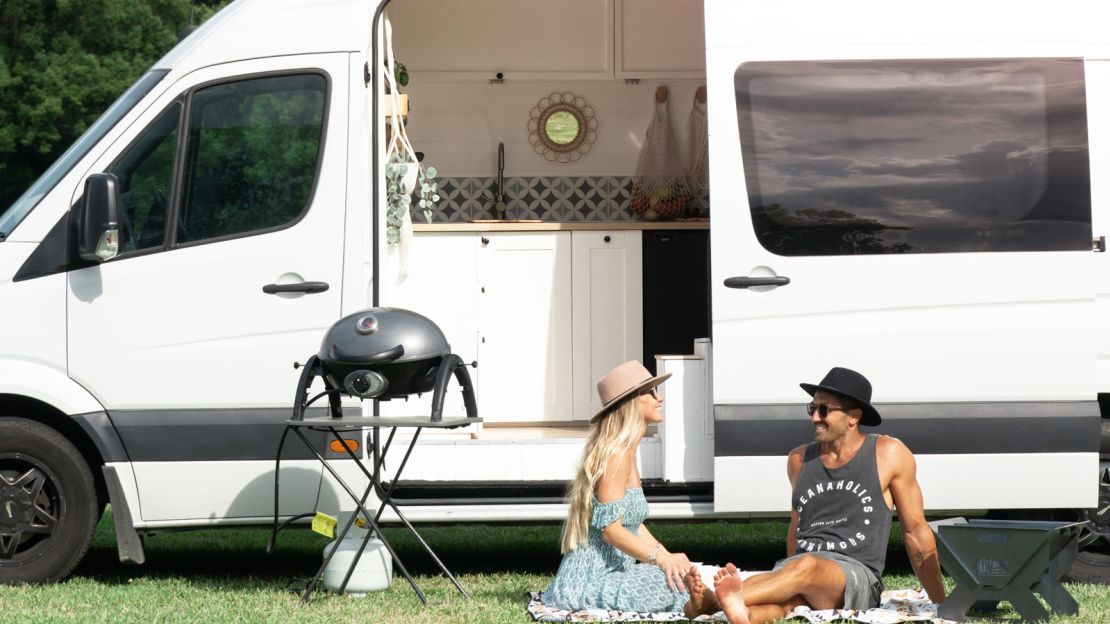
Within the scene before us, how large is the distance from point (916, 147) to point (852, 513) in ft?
5.40

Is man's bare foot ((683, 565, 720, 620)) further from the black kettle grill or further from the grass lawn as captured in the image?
the black kettle grill

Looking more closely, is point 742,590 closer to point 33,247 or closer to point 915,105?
point 915,105

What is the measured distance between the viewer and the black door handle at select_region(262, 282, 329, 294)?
580cm

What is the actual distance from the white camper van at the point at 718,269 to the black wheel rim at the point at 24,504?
12 millimetres

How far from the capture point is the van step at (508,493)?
236 inches

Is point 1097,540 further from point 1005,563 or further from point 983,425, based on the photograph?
point 1005,563

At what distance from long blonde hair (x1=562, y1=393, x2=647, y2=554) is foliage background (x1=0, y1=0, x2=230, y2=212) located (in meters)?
19.9

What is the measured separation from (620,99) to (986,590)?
14.3 feet

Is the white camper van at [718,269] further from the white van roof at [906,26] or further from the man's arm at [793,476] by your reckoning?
the man's arm at [793,476]

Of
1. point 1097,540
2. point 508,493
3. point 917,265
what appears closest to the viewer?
point 917,265

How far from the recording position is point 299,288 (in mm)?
5797

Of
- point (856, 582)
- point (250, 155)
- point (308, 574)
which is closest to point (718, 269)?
point (856, 582)

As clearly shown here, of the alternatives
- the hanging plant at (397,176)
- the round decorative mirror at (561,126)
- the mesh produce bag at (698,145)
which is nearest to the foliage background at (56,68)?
the round decorative mirror at (561,126)

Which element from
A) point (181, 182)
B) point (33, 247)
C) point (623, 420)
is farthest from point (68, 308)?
point (623, 420)
